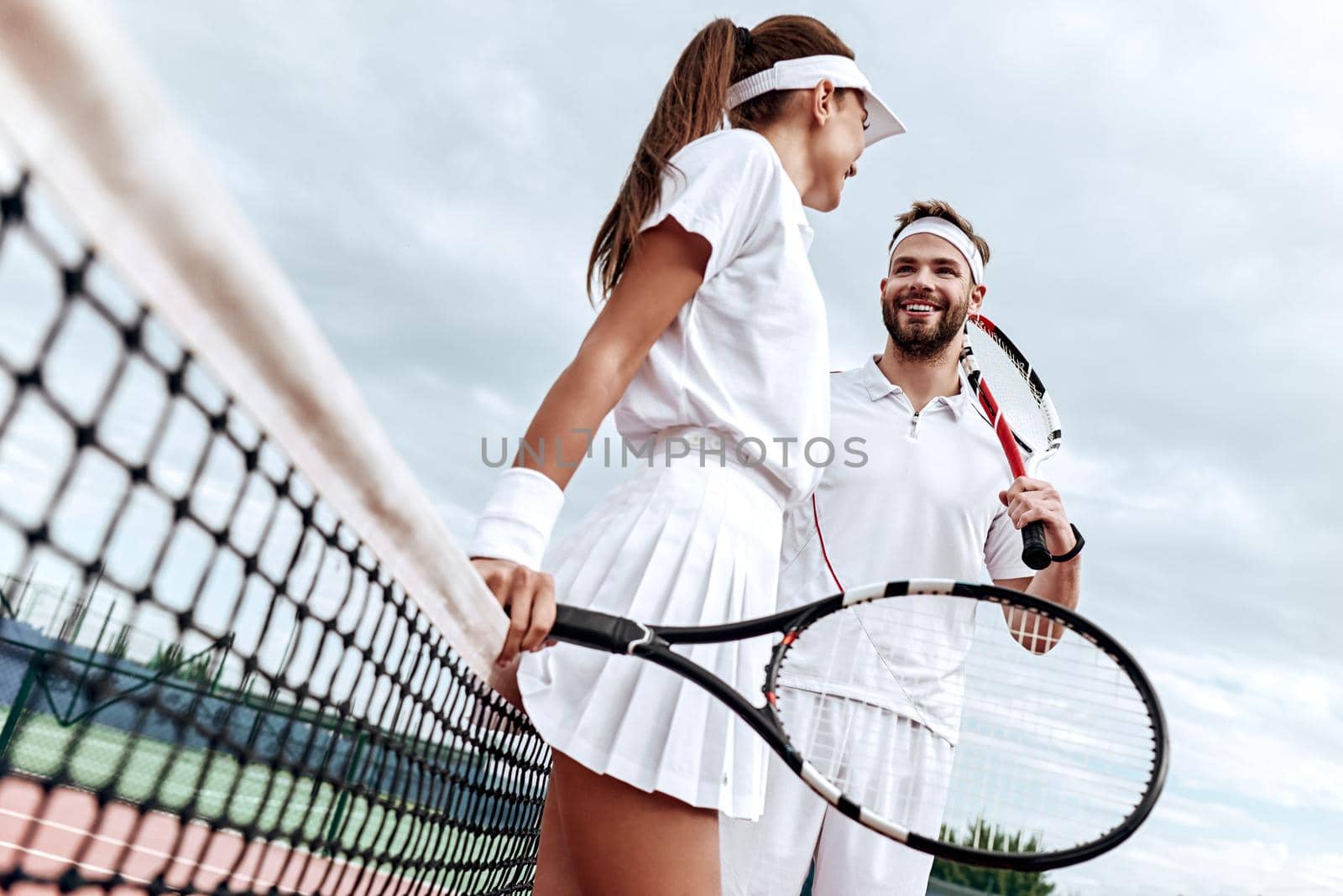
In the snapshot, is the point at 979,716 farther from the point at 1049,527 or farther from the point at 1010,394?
the point at 1010,394

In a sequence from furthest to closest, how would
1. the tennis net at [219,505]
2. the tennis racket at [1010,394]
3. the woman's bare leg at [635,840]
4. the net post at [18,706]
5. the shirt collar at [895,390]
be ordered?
the net post at [18,706] < the shirt collar at [895,390] < the tennis racket at [1010,394] < the woman's bare leg at [635,840] < the tennis net at [219,505]

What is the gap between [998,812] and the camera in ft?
5.32

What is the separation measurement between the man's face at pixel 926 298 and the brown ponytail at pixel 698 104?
1.20 metres

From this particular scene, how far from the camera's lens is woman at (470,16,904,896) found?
3.65 feet

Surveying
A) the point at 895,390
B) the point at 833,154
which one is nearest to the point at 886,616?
the point at 895,390

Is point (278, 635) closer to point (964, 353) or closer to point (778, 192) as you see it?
point (778, 192)

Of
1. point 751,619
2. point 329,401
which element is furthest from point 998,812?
point 329,401

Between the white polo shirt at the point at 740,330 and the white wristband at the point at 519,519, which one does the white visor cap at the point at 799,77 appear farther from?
the white wristband at the point at 519,519

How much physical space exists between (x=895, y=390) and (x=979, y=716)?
41.8 inches

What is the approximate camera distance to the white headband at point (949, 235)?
9.77ft

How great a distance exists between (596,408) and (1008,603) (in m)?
0.64

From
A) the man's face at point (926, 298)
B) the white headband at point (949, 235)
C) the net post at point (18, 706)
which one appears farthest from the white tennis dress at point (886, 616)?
the net post at point (18, 706)

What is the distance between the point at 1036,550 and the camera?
86.0 inches

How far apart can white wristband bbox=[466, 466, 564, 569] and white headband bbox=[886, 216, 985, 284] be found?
2078 millimetres
